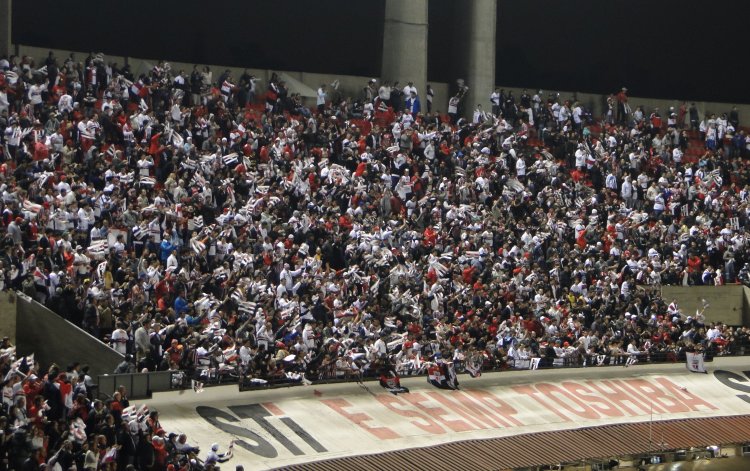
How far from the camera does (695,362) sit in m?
36.8

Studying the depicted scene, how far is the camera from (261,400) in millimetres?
28344

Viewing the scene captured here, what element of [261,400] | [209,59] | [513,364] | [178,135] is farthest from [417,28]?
[261,400]

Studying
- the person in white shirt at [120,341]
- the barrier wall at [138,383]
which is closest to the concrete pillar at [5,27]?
the person in white shirt at [120,341]

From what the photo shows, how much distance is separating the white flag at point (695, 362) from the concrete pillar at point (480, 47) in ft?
46.8

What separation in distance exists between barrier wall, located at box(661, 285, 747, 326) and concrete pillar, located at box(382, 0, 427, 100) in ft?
34.9

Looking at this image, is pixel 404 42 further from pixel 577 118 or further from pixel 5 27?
pixel 5 27

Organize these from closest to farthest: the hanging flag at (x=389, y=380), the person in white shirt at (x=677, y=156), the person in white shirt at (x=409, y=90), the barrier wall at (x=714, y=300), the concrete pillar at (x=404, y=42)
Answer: the hanging flag at (x=389, y=380) < the barrier wall at (x=714, y=300) < the person in white shirt at (x=409, y=90) < the concrete pillar at (x=404, y=42) < the person in white shirt at (x=677, y=156)

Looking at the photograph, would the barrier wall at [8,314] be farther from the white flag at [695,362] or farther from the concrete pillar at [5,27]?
the white flag at [695,362]

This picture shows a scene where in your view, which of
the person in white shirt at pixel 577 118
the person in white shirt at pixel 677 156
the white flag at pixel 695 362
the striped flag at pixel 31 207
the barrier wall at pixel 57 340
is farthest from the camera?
the person in white shirt at pixel 577 118

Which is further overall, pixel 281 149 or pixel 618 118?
pixel 618 118

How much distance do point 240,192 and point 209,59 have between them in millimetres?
16223

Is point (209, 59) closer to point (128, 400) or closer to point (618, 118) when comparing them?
point (618, 118)

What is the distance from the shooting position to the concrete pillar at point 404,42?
46.2m

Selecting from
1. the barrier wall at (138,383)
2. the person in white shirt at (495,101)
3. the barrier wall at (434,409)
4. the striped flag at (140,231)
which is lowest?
the barrier wall at (434,409)
